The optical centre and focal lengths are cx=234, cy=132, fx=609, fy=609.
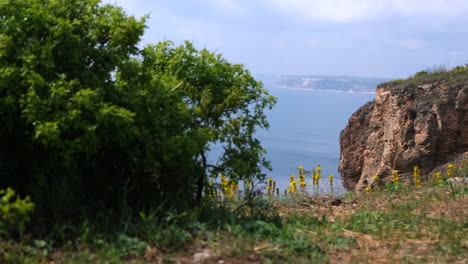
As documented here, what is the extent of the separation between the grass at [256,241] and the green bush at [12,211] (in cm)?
13

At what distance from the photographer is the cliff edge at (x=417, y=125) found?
1778cm

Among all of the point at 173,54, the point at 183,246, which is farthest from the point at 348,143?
the point at 183,246

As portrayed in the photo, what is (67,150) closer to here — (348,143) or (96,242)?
(96,242)

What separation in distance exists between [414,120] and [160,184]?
13.4 metres

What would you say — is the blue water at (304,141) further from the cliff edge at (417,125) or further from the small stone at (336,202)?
the cliff edge at (417,125)

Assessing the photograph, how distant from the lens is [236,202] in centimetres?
841

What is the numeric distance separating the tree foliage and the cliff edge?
11744mm

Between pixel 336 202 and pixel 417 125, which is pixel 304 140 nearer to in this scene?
pixel 417 125

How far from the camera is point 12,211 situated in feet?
16.6

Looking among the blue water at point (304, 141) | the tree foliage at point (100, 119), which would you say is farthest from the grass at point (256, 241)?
the blue water at point (304, 141)

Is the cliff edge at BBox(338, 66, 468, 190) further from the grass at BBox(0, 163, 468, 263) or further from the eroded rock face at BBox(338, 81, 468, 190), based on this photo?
the grass at BBox(0, 163, 468, 263)

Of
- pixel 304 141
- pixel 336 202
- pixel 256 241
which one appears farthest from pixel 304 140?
pixel 256 241

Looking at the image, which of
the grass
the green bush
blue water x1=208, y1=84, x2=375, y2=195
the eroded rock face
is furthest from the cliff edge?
the green bush

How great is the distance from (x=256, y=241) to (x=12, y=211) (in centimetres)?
214
